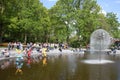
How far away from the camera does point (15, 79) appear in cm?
2064

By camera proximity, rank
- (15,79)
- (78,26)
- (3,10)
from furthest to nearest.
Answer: (78,26) < (3,10) < (15,79)

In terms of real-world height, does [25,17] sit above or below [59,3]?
below

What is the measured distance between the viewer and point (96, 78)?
70.7 feet

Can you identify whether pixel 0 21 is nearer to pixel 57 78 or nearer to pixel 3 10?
pixel 3 10

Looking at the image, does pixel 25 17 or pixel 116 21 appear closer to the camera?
pixel 25 17

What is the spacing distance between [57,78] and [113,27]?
294ft

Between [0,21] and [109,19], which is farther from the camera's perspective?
[109,19]

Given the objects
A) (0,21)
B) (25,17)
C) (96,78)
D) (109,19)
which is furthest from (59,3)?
(96,78)

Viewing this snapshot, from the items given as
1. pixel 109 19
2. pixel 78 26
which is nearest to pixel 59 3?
pixel 78 26

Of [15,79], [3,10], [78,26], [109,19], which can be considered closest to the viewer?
[15,79]

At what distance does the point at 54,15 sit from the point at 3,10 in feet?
53.7

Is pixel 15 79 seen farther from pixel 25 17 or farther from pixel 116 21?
pixel 116 21

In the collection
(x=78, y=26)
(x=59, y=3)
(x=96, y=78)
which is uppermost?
(x=59, y=3)

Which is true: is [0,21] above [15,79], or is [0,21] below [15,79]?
above
